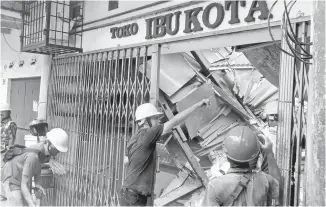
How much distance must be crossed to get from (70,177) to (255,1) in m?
5.07

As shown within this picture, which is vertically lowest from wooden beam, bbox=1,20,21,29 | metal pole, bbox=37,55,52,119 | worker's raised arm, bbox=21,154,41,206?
worker's raised arm, bbox=21,154,41,206

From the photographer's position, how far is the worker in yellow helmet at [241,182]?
2.51 m

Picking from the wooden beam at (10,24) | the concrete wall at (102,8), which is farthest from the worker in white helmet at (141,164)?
the wooden beam at (10,24)

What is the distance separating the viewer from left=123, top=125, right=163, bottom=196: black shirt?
14.8 feet

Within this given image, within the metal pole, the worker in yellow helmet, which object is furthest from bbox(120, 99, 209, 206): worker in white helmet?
the metal pole

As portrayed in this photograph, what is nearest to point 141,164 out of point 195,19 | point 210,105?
point 195,19

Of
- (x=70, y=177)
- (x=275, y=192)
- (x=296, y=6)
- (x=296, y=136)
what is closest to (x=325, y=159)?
(x=275, y=192)

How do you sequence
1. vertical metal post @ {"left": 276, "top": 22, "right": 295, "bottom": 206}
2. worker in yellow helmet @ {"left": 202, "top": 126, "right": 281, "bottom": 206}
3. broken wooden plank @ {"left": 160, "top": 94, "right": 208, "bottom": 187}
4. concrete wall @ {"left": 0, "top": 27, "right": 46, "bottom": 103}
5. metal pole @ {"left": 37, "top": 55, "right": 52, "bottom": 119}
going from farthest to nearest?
1. concrete wall @ {"left": 0, "top": 27, "right": 46, "bottom": 103}
2. metal pole @ {"left": 37, "top": 55, "right": 52, "bottom": 119}
3. broken wooden plank @ {"left": 160, "top": 94, "right": 208, "bottom": 187}
4. vertical metal post @ {"left": 276, "top": 22, "right": 295, "bottom": 206}
5. worker in yellow helmet @ {"left": 202, "top": 126, "right": 281, "bottom": 206}

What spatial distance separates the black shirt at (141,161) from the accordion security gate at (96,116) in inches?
51.4

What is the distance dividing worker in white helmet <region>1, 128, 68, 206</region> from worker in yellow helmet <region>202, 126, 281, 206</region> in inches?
97.6

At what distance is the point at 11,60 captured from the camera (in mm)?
10273

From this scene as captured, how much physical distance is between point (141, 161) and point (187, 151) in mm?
2490

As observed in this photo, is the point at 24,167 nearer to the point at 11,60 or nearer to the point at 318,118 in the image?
the point at 318,118

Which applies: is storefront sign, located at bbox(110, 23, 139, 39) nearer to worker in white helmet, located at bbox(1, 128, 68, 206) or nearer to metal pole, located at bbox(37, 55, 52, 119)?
metal pole, located at bbox(37, 55, 52, 119)
